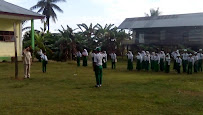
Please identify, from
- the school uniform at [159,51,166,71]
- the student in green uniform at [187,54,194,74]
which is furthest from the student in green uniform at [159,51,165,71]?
the student in green uniform at [187,54,194,74]

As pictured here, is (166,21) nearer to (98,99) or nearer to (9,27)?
(9,27)

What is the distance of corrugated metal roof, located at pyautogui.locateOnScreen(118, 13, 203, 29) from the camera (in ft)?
99.4

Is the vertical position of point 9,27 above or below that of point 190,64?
above

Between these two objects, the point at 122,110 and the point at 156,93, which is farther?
the point at 156,93

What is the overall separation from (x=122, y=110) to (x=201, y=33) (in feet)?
82.3

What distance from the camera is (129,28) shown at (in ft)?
115

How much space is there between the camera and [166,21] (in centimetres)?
3269

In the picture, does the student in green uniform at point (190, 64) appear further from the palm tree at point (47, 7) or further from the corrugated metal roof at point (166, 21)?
the palm tree at point (47, 7)

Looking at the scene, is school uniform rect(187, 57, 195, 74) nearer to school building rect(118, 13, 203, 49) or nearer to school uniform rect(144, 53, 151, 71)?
school uniform rect(144, 53, 151, 71)

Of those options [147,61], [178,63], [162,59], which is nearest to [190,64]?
[178,63]

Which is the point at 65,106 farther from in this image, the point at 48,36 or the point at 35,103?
the point at 48,36

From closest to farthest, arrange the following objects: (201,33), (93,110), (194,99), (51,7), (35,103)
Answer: (93,110)
(35,103)
(194,99)
(201,33)
(51,7)

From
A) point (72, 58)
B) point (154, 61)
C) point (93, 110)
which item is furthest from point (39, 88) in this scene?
point (72, 58)

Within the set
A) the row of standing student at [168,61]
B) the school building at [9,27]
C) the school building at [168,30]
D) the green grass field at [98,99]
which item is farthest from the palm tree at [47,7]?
the green grass field at [98,99]
